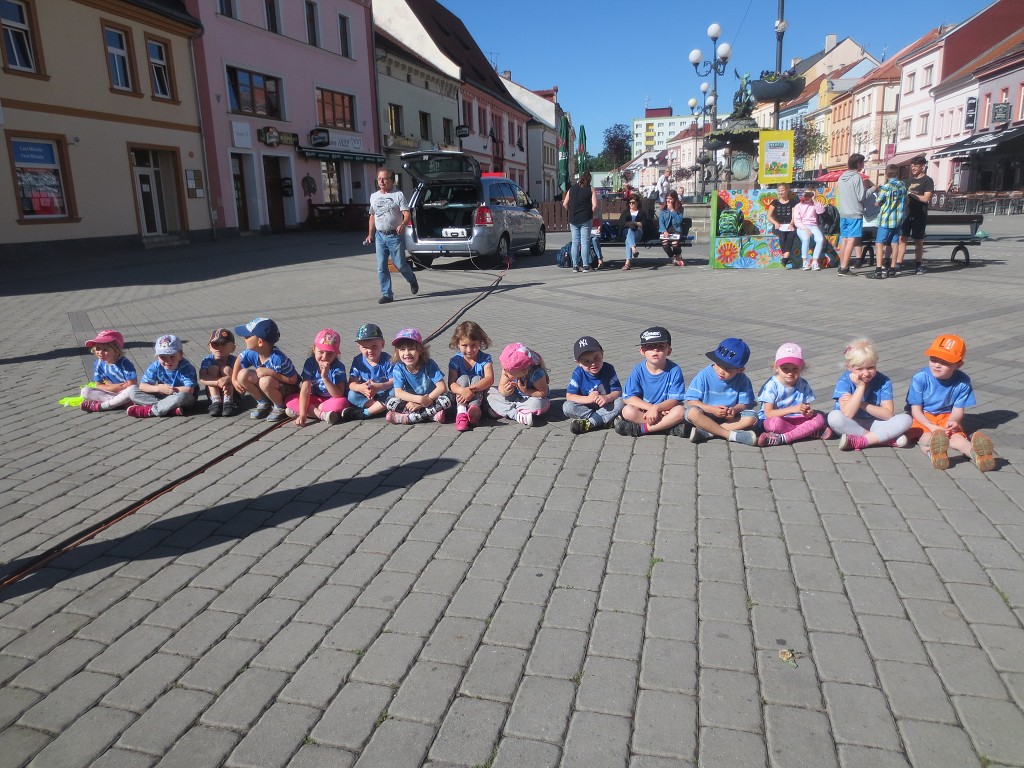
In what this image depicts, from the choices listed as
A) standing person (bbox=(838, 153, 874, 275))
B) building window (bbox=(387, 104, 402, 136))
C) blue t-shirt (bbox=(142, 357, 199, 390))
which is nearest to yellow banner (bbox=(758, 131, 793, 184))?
standing person (bbox=(838, 153, 874, 275))

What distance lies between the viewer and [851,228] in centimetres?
1230

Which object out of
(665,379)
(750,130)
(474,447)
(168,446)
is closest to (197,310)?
(168,446)

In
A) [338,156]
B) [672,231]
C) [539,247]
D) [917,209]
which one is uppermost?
[338,156]

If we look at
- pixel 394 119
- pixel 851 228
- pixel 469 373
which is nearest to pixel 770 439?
pixel 469 373

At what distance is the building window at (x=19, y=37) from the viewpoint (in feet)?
57.8

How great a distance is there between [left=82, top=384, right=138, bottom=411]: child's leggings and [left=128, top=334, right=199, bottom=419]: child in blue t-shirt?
0.05 metres

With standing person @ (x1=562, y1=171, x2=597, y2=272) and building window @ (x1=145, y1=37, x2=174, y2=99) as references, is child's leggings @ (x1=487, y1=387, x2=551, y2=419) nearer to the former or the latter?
standing person @ (x1=562, y1=171, x2=597, y2=272)

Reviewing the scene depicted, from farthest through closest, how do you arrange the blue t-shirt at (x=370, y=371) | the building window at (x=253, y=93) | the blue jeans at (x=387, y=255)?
the building window at (x=253, y=93), the blue jeans at (x=387, y=255), the blue t-shirt at (x=370, y=371)

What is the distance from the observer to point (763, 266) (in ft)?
47.6

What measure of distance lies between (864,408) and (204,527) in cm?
403

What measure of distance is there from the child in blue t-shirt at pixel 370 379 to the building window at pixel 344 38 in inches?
1151

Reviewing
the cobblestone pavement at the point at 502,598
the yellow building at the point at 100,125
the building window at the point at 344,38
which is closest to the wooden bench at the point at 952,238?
the cobblestone pavement at the point at 502,598

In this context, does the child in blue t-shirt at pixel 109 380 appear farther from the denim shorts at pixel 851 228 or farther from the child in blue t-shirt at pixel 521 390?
the denim shorts at pixel 851 228

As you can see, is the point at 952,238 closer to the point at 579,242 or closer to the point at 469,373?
the point at 579,242
